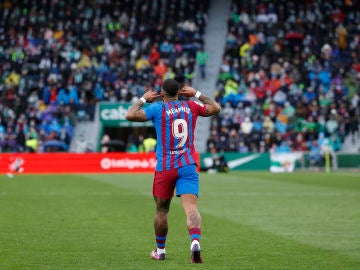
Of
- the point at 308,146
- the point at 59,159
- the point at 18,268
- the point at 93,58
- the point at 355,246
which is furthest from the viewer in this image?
the point at 93,58

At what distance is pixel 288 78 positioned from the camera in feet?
134

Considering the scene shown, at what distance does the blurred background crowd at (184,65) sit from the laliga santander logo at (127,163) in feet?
9.98

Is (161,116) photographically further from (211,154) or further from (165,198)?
(211,154)

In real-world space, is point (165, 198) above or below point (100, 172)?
above

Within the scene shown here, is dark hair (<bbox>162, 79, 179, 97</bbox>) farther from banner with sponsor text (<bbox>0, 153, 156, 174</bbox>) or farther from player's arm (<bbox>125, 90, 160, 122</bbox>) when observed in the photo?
banner with sponsor text (<bbox>0, 153, 156, 174</bbox>)

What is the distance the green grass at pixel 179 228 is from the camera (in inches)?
381

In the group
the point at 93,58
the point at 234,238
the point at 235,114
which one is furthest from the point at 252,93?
the point at 234,238

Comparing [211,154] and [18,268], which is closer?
[18,268]

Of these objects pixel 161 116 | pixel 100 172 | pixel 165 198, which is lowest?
pixel 100 172

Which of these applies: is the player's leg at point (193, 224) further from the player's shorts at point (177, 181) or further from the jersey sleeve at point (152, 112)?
the jersey sleeve at point (152, 112)

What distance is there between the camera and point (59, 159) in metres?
34.0

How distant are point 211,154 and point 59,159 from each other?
6.60 metres

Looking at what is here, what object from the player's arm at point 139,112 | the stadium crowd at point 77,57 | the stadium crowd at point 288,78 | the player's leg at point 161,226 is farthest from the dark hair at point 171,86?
the stadium crowd at point 288,78

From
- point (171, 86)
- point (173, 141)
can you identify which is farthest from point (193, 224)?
point (171, 86)
